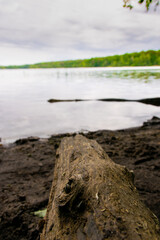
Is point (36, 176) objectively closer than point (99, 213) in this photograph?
No

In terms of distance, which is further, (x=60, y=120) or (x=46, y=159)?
(x=60, y=120)

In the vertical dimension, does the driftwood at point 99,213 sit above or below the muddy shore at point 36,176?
above

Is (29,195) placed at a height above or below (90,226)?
below

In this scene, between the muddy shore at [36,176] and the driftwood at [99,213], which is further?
the muddy shore at [36,176]

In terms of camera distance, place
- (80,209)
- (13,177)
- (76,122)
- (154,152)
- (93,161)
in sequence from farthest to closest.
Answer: (76,122)
(154,152)
(13,177)
(93,161)
(80,209)

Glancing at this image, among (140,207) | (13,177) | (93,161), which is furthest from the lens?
(13,177)

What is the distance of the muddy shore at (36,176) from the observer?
3.39 metres

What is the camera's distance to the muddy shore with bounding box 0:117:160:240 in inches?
134

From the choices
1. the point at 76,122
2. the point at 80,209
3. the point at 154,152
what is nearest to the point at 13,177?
the point at 80,209

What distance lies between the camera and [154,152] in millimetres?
6566

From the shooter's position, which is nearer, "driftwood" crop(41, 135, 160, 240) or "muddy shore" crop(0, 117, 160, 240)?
"driftwood" crop(41, 135, 160, 240)

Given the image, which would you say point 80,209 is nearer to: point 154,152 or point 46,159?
point 46,159

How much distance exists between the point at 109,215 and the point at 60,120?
40.0 feet

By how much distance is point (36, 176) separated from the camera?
17.4 feet
